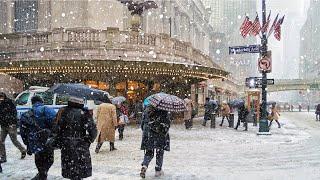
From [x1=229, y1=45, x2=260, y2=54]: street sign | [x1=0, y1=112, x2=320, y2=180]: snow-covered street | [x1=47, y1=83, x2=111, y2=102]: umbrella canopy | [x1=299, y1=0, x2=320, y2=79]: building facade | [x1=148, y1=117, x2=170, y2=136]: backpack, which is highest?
[x1=299, y1=0, x2=320, y2=79]: building facade

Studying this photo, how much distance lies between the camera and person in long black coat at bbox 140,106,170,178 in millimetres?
9195

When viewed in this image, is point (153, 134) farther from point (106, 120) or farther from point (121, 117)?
point (121, 117)

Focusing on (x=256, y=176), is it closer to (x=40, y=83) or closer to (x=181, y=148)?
(x=181, y=148)

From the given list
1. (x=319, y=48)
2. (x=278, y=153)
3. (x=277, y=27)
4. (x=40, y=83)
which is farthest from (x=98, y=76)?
(x=319, y=48)

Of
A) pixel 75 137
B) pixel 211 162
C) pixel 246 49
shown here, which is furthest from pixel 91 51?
pixel 75 137

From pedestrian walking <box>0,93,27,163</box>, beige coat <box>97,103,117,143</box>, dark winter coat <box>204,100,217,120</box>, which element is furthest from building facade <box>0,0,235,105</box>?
pedestrian walking <box>0,93,27,163</box>

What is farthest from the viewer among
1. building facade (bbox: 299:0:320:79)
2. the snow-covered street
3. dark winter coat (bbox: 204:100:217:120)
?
building facade (bbox: 299:0:320:79)

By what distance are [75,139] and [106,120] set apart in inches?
240

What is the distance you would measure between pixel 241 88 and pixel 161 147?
301ft

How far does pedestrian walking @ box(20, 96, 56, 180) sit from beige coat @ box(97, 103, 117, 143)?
4.68 m

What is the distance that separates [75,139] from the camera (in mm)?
7008

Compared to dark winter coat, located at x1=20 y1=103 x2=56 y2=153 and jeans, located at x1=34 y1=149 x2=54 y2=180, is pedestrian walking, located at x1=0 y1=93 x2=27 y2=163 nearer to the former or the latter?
dark winter coat, located at x1=20 y1=103 x2=56 y2=153

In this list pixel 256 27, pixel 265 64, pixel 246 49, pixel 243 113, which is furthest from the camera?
pixel 243 113

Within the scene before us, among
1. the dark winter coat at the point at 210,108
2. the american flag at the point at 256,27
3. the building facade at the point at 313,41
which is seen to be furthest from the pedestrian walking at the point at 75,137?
the building facade at the point at 313,41
